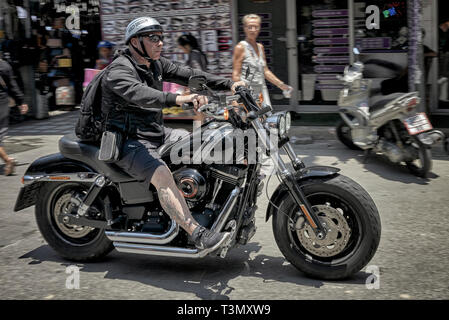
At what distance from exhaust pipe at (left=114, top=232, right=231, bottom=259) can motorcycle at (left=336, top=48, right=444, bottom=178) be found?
3918 mm

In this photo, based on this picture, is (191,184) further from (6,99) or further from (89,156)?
(6,99)

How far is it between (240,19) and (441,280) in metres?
8.47

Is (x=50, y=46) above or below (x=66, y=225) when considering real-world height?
above

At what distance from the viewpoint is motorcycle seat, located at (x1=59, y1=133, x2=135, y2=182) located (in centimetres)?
444

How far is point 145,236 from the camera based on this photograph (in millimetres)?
4348

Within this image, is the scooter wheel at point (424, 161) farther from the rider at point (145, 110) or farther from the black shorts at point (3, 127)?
the black shorts at point (3, 127)

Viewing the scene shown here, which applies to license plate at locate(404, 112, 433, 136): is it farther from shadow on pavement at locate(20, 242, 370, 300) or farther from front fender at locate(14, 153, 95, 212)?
front fender at locate(14, 153, 95, 212)

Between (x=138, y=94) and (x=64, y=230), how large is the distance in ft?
5.18

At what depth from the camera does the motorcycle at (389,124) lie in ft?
23.3

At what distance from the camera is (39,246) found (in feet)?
17.6

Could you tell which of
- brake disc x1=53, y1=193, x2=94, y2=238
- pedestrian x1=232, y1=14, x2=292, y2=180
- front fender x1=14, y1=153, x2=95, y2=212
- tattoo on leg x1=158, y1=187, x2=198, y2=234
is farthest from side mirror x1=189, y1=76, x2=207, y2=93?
pedestrian x1=232, y1=14, x2=292, y2=180

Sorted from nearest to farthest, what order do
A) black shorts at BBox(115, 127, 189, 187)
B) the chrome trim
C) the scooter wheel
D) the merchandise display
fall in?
1. black shorts at BBox(115, 127, 189, 187)
2. the chrome trim
3. the scooter wheel
4. the merchandise display

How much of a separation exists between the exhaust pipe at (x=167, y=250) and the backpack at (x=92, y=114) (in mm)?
902

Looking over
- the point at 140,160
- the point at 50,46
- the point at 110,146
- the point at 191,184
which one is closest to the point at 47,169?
the point at 110,146
